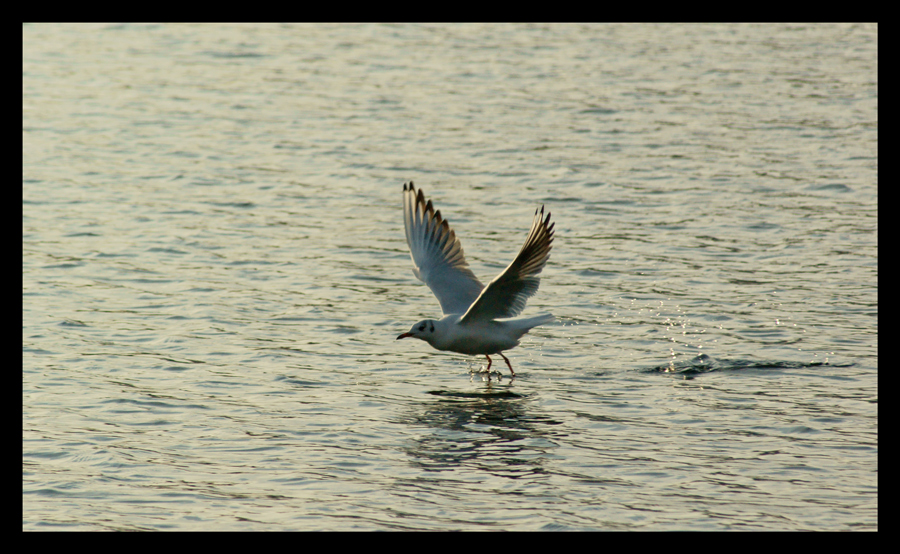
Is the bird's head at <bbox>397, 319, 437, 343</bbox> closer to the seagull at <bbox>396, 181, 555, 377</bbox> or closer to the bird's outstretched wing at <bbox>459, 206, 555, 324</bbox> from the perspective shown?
the seagull at <bbox>396, 181, 555, 377</bbox>

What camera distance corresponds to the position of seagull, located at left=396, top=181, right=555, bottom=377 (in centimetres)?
Answer: 1052

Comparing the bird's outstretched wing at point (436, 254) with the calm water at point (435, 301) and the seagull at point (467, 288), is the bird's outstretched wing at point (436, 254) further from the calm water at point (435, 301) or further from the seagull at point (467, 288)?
the calm water at point (435, 301)

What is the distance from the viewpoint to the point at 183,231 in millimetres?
16422

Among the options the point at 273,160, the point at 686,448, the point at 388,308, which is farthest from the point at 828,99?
the point at 686,448

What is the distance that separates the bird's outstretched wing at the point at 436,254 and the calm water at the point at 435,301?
82cm

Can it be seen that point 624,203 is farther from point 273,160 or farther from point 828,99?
point 828,99

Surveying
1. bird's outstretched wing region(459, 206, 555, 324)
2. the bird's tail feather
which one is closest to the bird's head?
bird's outstretched wing region(459, 206, 555, 324)

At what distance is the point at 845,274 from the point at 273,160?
9867mm

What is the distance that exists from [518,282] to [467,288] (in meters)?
1.37

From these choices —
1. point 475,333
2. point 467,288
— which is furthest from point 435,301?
point 475,333

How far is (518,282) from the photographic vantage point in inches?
430

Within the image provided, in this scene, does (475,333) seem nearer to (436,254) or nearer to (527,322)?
(527,322)

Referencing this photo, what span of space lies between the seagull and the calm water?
1.67 feet

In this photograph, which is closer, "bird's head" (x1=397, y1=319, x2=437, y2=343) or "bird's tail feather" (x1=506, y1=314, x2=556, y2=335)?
"bird's tail feather" (x1=506, y1=314, x2=556, y2=335)
